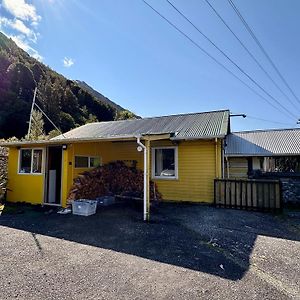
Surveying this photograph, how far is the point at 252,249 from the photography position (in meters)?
4.94

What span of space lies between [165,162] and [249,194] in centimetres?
342

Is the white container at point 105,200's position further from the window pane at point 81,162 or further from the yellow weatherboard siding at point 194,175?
the yellow weatherboard siding at point 194,175

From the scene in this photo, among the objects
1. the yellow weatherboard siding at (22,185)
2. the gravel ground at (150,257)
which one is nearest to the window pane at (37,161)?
the yellow weatherboard siding at (22,185)

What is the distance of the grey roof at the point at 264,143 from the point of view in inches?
481

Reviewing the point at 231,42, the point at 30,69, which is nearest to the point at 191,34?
the point at 231,42

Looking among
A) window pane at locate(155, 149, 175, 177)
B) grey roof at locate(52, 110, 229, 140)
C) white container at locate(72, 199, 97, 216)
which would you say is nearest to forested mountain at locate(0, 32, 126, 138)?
grey roof at locate(52, 110, 229, 140)

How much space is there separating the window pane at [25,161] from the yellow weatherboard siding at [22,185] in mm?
198

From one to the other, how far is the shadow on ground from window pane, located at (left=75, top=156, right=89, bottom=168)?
1871mm

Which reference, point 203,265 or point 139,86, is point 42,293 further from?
point 139,86

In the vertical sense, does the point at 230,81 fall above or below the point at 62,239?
above

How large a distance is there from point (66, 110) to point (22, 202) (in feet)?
82.0

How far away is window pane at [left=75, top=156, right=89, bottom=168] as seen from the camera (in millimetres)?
9203

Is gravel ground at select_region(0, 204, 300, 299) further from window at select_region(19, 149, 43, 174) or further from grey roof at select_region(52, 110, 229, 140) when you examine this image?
grey roof at select_region(52, 110, 229, 140)

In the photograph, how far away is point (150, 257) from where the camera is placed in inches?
178
